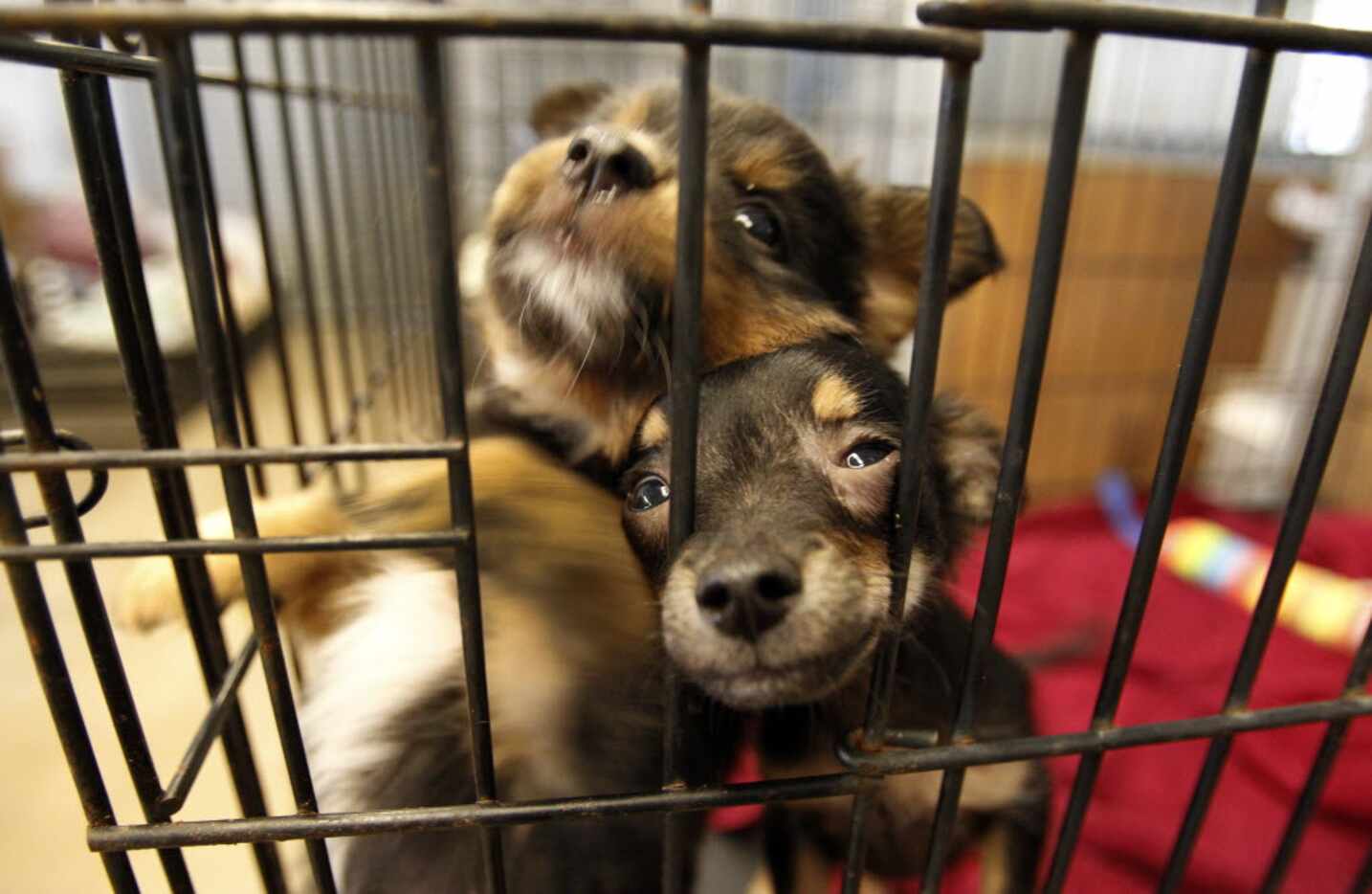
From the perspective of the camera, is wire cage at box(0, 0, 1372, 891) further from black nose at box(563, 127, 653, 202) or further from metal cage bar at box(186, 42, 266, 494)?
black nose at box(563, 127, 653, 202)

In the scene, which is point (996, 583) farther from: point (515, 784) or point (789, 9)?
point (789, 9)

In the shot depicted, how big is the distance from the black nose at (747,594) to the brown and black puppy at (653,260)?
221 millimetres

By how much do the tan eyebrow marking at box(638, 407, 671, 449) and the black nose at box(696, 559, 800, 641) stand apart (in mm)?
229

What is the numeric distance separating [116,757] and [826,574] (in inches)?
57.8

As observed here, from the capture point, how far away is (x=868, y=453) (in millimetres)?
715

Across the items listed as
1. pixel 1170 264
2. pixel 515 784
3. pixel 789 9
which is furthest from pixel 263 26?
pixel 1170 264

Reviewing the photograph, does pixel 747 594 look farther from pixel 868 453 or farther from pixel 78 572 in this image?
pixel 78 572

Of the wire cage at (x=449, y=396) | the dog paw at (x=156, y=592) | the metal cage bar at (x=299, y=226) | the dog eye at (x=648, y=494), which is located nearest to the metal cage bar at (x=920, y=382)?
the wire cage at (x=449, y=396)

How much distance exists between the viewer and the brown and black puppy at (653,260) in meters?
0.73

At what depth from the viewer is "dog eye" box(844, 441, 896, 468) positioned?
0.71 meters

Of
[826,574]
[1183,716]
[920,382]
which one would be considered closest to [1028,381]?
[920,382]

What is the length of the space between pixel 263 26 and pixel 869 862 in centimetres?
101

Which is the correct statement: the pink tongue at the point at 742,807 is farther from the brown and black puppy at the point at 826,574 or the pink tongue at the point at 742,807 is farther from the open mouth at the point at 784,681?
the open mouth at the point at 784,681

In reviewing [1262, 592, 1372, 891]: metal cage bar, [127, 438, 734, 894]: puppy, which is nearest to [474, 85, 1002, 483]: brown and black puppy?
[127, 438, 734, 894]: puppy
